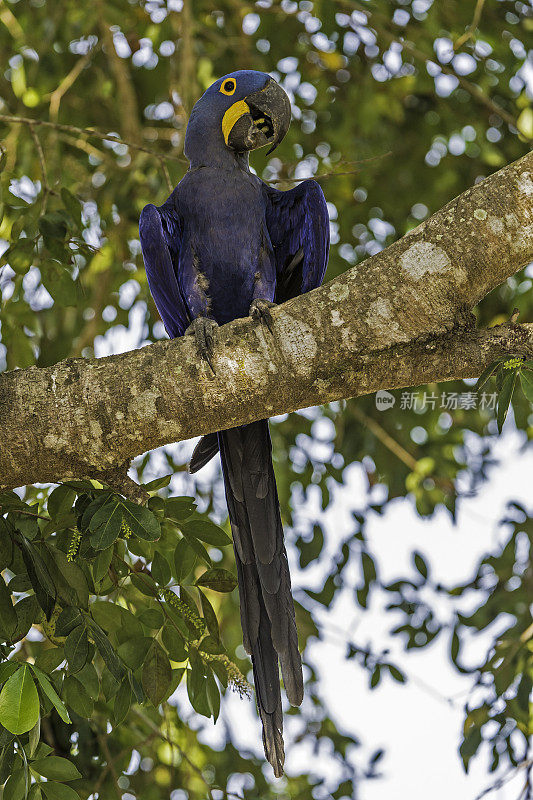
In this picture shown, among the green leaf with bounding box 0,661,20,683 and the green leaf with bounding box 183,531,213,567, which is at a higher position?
the green leaf with bounding box 0,661,20,683

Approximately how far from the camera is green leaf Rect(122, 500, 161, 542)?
1.13 metres

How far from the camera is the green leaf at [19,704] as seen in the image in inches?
Result: 35.3

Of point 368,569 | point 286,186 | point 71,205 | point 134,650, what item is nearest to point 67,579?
point 134,650

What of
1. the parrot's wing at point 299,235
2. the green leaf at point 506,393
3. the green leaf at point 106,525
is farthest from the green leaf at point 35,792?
the parrot's wing at point 299,235

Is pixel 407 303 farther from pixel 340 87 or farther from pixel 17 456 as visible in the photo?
pixel 340 87

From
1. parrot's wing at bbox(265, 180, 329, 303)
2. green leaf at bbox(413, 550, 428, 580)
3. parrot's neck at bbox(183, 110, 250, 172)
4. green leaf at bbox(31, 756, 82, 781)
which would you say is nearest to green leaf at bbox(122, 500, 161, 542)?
green leaf at bbox(31, 756, 82, 781)

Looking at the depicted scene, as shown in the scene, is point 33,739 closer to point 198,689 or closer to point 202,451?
point 198,689

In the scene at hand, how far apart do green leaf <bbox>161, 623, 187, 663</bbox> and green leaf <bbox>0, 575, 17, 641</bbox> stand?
25 centimetres

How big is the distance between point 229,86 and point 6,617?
1.42 m

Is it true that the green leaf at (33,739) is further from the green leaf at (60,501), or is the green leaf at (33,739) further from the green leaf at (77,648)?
the green leaf at (60,501)

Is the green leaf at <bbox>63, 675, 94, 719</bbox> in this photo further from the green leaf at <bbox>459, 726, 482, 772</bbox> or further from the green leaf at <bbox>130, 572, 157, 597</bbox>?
the green leaf at <bbox>459, 726, 482, 772</bbox>

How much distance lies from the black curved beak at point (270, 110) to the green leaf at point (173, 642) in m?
1.25

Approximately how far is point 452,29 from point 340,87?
50 cm

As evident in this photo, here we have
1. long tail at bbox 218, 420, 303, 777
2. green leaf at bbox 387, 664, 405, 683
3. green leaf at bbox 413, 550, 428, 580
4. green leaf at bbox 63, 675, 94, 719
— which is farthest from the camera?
green leaf at bbox 413, 550, 428, 580
